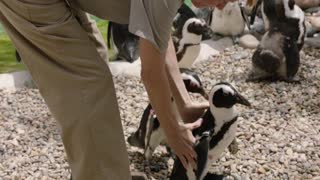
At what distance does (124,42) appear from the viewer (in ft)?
14.1

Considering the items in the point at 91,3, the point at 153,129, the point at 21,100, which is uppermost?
the point at 91,3

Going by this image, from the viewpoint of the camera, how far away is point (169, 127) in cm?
199

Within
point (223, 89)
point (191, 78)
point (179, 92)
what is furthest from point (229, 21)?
point (179, 92)

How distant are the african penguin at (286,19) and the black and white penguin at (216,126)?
1445 millimetres

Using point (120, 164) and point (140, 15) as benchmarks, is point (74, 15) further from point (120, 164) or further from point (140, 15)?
point (120, 164)

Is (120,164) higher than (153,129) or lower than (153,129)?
higher

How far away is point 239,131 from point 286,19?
3.43ft

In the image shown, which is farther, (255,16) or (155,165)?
(255,16)

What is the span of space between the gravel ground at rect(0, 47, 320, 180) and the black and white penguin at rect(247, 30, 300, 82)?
10 centimetres

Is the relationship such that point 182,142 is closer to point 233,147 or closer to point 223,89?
point 223,89

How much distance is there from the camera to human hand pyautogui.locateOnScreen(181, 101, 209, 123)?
8.29 feet

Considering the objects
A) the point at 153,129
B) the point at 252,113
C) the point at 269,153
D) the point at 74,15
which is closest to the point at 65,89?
the point at 74,15

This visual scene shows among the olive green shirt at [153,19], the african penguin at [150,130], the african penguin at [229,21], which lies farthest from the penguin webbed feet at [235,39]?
the olive green shirt at [153,19]

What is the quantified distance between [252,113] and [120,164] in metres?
1.61
